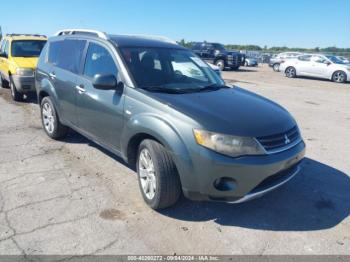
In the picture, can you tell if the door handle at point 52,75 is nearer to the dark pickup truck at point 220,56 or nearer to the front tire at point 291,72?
the dark pickup truck at point 220,56

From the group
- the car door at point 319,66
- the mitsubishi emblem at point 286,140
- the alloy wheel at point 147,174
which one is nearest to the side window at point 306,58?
the car door at point 319,66

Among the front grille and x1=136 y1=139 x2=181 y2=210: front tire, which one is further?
x1=136 y1=139 x2=181 y2=210: front tire

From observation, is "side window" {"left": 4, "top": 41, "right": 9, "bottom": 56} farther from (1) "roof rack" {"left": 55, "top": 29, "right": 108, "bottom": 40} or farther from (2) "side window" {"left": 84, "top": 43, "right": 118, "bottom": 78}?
A: (2) "side window" {"left": 84, "top": 43, "right": 118, "bottom": 78}

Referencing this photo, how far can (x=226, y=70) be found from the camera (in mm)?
25625

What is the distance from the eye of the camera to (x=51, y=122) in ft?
19.9

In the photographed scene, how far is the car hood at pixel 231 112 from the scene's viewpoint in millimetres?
3342

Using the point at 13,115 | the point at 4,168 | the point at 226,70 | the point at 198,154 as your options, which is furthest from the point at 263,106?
the point at 226,70

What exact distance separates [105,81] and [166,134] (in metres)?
1.09

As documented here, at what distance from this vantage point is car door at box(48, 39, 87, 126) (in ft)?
16.6

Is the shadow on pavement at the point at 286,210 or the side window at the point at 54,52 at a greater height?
the side window at the point at 54,52

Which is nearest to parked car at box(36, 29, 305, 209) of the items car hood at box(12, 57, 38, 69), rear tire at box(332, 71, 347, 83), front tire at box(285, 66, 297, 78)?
car hood at box(12, 57, 38, 69)

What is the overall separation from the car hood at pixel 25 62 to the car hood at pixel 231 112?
6.57 metres

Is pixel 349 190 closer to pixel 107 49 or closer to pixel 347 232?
pixel 347 232

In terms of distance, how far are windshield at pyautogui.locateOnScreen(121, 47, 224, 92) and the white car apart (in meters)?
17.6
